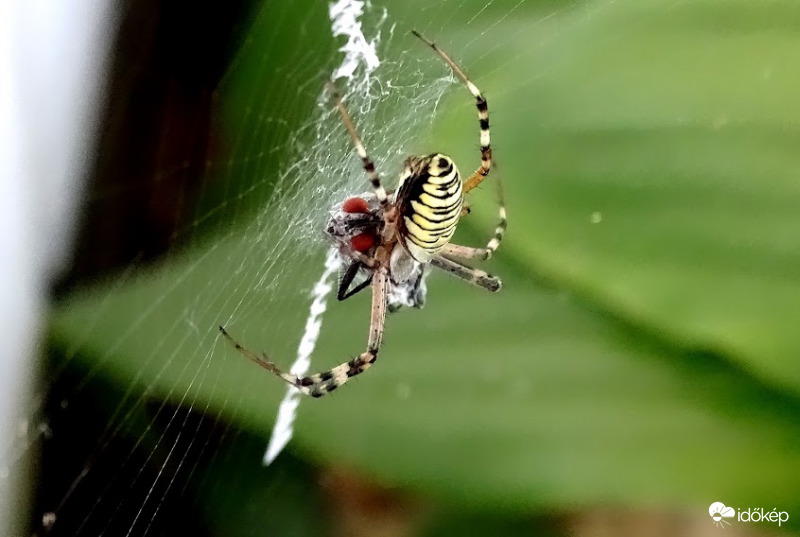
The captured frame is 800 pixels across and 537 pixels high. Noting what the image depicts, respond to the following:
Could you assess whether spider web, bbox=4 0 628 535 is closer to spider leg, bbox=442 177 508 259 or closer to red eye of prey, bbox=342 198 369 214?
red eye of prey, bbox=342 198 369 214

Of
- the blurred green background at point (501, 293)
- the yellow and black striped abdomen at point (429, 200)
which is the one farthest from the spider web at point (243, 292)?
the yellow and black striped abdomen at point (429, 200)

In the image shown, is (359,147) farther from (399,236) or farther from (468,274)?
(468,274)

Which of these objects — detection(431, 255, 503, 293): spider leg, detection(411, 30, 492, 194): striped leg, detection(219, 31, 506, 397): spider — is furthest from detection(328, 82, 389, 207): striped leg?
detection(431, 255, 503, 293): spider leg

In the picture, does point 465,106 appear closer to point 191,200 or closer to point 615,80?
point 615,80

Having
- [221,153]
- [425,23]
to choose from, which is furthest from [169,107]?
[425,23]

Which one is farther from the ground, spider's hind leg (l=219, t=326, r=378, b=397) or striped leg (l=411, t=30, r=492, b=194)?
striped leg (l=411, t=30, r=492, b=194)

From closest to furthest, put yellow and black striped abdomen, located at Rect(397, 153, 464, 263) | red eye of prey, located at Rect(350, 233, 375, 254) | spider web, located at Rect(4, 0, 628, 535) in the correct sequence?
yellow and black striped abdomen, located at Rect(397, 153, 464, 263) → spider web, located at Rect(4, 0, 628, 535) → red eye of prey, located at Rect(350, 233, 375, 254)
